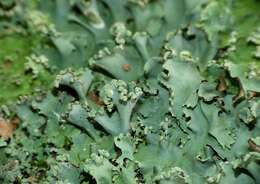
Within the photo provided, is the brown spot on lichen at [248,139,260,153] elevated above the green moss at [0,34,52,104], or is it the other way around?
the green moss at [0,34,52,104]

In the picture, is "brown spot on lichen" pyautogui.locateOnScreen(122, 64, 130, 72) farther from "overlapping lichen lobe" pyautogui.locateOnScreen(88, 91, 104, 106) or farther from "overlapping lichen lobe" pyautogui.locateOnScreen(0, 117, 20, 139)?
"overlapping lichen lobe" pyautogui.locateOnScreen(0, 117, 20, 139)

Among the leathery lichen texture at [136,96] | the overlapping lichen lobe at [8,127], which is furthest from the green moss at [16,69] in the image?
the overlapping lichen lobe at [8,127]

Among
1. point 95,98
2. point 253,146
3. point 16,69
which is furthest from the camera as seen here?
point 16,69

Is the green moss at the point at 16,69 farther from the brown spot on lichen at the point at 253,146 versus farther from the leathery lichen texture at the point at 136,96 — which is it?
the brown spot on lichen at the point at 253,146

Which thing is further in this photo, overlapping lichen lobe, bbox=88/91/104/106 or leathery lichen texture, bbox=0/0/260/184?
overlapping lichen lobe, bbox=88/91/104/106

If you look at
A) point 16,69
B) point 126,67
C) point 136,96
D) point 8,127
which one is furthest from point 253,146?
point 16,69

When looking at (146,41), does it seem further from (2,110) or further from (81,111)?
(2,110)

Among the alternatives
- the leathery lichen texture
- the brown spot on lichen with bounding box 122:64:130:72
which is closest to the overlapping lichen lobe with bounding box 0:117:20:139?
the leathery lichen texture

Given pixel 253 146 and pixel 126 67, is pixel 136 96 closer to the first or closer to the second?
pixel 126 67
